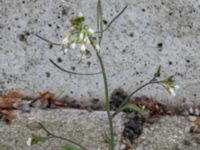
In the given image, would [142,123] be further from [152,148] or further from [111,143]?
[111,143]

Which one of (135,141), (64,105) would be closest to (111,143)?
(135,141)

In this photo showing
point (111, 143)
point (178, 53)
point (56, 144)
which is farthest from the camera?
point (178, 53)

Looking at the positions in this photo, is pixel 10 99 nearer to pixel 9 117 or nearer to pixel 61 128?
pixel 9 117

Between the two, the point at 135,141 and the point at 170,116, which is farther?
the point at 170,116

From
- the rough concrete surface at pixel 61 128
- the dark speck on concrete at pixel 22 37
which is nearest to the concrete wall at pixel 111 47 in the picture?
the dark speck on concrete at pixel 22 37

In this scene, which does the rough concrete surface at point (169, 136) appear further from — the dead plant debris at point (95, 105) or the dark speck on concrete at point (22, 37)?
the dark speck on concrete at point (22, 37)

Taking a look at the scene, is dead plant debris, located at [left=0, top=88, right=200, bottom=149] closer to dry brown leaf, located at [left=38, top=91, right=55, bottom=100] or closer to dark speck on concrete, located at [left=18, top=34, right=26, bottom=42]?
dry brown leaf, located at [left=38, top=91, right=55, bottom=100]
